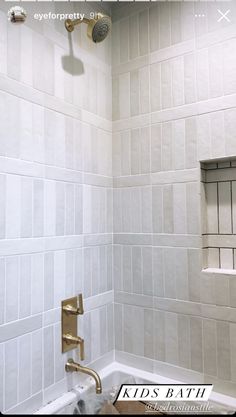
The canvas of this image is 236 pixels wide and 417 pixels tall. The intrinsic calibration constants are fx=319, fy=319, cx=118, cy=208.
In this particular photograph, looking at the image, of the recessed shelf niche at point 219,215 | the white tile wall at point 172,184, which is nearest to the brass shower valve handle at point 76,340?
the white tile wall at point 172,184

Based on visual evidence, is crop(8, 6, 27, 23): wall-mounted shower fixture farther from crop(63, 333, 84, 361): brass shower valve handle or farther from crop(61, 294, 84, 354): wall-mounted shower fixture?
crop(63, 333, 84, 361): brass shower valve handle

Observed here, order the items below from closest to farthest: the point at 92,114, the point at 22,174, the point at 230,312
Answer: the point at 22,174, the point at 230,312, the point at 92,114

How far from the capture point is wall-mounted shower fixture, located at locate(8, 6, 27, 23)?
3.70 ft

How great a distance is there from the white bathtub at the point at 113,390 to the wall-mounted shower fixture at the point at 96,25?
5.01ft

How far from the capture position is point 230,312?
4.41 ft

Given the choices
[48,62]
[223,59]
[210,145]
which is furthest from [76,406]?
[223,59]

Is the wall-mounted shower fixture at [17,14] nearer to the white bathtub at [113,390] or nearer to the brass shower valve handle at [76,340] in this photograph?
the brass shower valve handle at [76,340]

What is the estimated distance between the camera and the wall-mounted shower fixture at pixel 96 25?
1.33 m

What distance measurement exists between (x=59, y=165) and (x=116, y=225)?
0.48 metres

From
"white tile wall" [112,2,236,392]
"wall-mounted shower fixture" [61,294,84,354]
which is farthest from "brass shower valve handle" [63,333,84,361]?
"white tile wall" [112,2,236,392]

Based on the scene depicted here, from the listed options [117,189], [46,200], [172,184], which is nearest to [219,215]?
[172,184]

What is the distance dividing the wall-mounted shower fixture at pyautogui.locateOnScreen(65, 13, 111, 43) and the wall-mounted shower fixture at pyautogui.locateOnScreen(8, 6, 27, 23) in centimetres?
32

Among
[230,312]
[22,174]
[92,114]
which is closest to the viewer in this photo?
[22,174]

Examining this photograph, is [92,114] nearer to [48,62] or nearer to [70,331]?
[48,62]
